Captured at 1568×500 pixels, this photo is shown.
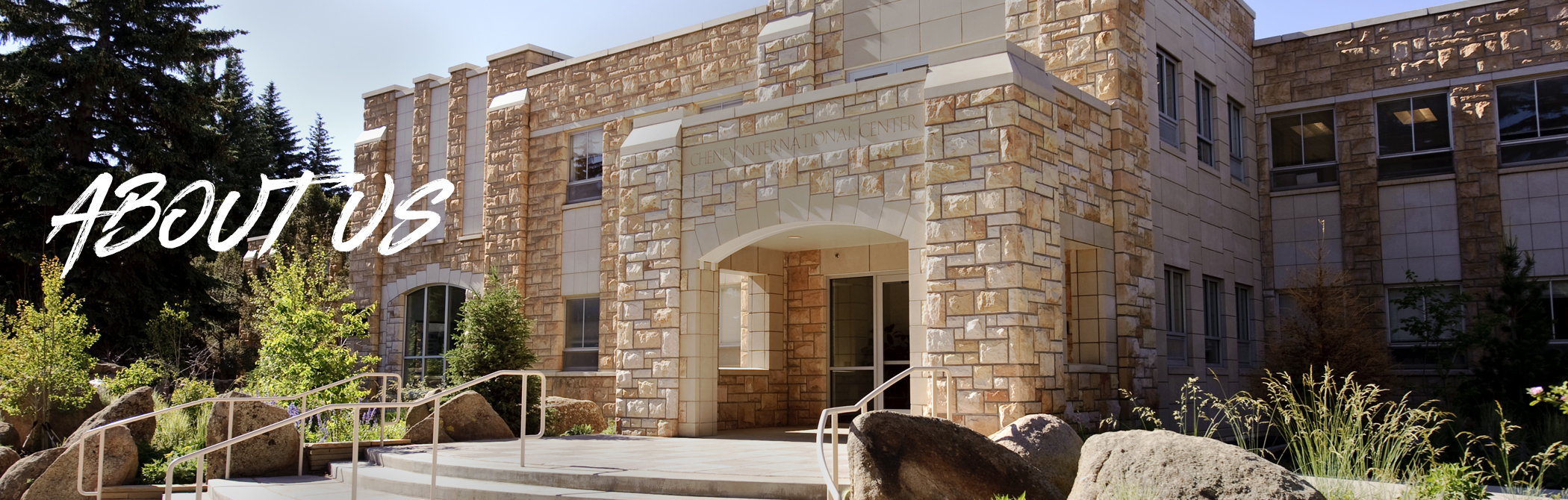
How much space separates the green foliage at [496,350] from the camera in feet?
53.0

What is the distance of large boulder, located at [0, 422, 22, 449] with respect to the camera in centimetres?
1377

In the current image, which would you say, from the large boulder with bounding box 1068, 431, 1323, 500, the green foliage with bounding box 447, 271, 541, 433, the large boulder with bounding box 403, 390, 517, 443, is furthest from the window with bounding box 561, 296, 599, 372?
the large boulder with bounding box 1068, 431, 1323, 500

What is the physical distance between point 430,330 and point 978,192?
522 inches

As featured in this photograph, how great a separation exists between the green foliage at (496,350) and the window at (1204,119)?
414 inches

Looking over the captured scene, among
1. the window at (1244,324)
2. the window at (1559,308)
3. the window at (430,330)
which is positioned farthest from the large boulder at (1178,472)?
the window at (430,330)

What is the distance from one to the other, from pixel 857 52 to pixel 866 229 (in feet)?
8.52

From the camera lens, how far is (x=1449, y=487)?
242 inches

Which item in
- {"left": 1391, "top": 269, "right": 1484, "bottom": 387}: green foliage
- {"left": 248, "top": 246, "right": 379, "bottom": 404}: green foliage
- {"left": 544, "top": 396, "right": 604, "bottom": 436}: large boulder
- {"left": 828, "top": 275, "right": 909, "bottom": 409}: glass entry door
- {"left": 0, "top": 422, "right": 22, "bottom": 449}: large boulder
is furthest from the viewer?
{"left": 544, "top": 396, "right": 604, "bottom": 436}: large boulder

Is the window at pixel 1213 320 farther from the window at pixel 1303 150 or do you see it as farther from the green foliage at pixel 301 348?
the green foliage at pixel 301 348

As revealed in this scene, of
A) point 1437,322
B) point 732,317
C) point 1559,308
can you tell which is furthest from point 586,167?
point 1559,308

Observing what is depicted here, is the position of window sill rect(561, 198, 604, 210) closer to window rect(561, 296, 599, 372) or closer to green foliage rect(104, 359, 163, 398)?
window rect(561, 296, 599, 372)

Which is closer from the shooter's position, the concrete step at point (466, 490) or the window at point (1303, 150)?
the concrete step at point (466, 490)

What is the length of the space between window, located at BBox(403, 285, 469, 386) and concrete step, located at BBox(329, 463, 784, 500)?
986cm

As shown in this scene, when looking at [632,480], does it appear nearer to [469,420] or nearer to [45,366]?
[469,420]
